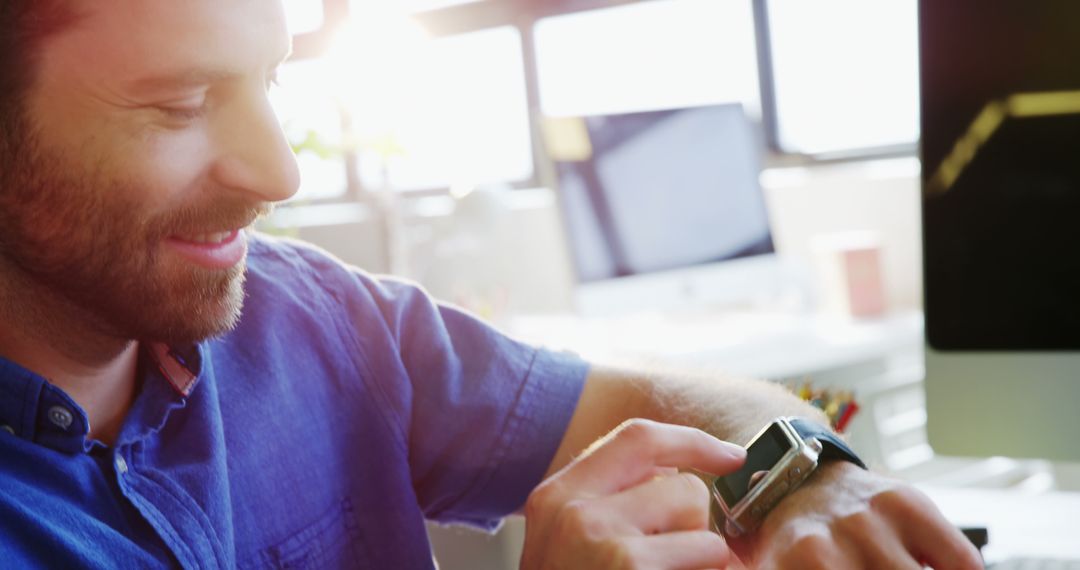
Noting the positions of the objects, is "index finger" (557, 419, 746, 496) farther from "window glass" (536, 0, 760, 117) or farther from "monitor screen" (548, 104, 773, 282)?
"window glass" (536, 0, 760, 117)

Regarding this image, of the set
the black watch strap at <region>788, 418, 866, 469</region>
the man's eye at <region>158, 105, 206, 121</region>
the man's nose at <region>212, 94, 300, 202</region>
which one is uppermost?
the man's eye at <region>158, 105, 206, 121</region>

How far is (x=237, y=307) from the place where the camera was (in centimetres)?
74

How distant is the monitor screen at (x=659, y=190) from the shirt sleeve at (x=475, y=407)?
1.17 metres

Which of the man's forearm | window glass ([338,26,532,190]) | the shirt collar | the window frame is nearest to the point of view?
the shirt collar

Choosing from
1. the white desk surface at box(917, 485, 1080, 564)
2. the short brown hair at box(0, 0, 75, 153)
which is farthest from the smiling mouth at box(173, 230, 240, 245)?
the white desk surface at box(917, 485, 1080, 564)

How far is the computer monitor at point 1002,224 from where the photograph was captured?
2.69 feet

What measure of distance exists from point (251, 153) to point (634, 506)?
378mm

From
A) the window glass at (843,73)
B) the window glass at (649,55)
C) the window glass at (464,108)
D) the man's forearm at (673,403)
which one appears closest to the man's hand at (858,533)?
the man's forearm at (673,403)

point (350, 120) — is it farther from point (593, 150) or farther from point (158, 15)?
point (158, 15)

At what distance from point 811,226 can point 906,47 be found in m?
0.68

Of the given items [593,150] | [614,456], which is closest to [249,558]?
[614,456]

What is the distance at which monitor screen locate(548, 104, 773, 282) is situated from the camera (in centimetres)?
208

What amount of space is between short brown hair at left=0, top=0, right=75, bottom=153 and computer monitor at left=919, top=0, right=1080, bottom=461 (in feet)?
2.24

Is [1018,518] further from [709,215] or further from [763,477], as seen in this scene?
[709,215]
